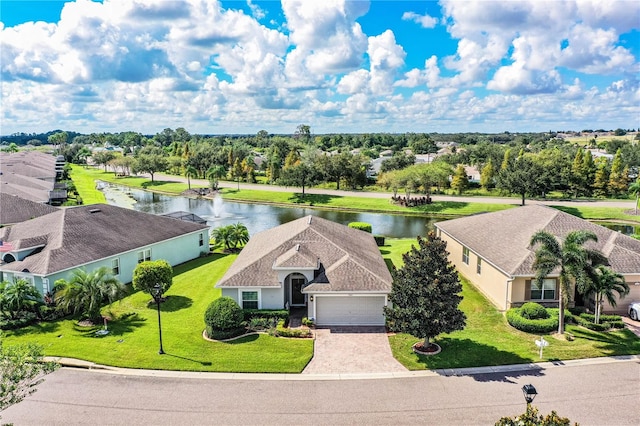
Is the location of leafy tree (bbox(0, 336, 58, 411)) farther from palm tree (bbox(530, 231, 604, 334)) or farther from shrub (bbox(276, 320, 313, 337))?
palm tree (bbox(530, 231, 604, 334))

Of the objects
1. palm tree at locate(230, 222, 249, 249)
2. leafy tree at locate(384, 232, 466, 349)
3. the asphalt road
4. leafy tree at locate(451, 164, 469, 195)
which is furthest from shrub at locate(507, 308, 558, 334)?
leafy tree at locate(451, 164, 469, 195)

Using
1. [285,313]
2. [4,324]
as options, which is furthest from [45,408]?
[285,313]

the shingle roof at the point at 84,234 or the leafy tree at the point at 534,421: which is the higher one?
the shingle roof at the point at 84,234

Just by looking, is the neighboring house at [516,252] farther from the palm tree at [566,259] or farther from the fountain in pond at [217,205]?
the fountain in pond at [217,205]

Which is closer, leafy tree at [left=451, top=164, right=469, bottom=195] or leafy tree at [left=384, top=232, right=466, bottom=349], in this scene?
leafy tree at [left=384, top=232, right=466, bottom=349]

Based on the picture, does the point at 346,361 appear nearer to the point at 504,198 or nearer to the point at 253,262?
the point at 253,262

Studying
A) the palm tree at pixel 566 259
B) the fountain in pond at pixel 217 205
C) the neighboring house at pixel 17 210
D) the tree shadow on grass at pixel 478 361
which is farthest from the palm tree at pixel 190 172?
the palm tree at pixel 566 259
